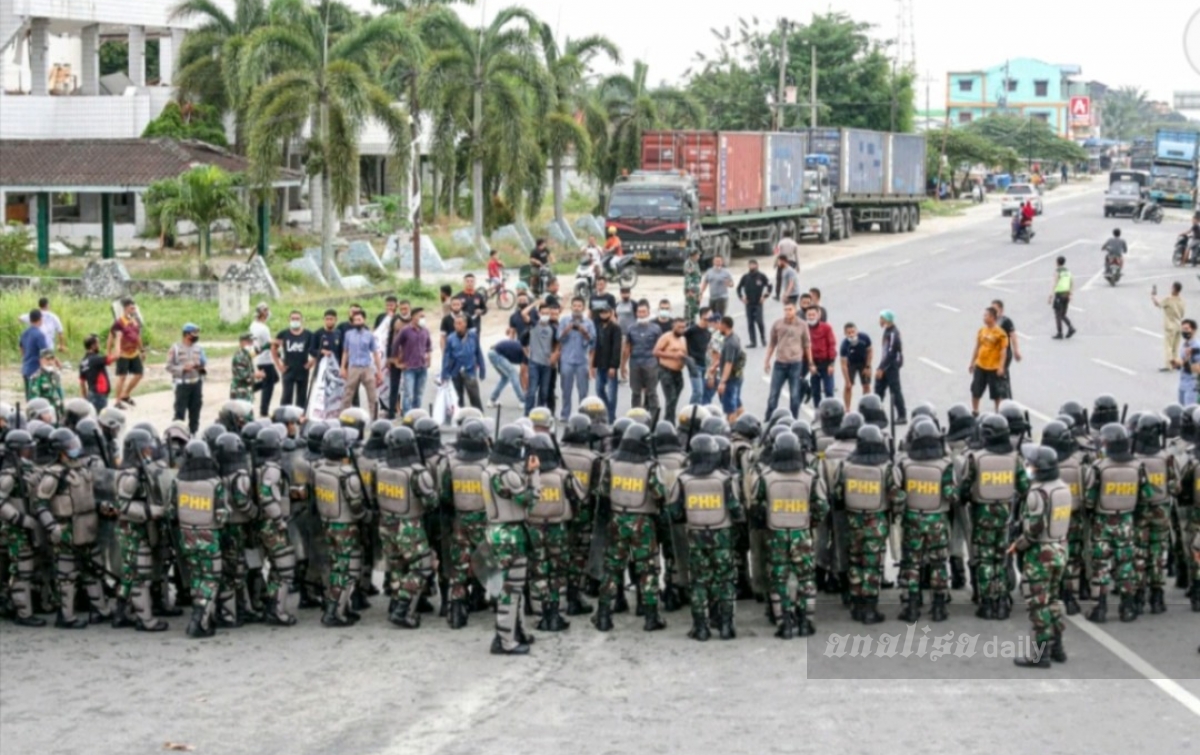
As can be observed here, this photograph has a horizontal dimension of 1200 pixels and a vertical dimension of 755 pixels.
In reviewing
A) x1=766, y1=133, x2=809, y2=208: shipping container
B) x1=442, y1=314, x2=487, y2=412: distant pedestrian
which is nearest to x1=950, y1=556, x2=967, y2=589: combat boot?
x1=442, y1=314, x2=487, y2=412: distant pedestrian

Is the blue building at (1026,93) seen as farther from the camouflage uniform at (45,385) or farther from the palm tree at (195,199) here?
the camouflage uniform at (45,385)

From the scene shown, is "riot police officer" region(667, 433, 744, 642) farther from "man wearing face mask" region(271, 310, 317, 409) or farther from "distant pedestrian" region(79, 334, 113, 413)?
"distant pedestrian" region(79, 334, 113, 413)

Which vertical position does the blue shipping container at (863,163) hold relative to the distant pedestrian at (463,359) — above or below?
above

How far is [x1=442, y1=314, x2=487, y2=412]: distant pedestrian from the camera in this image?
67.5 ft

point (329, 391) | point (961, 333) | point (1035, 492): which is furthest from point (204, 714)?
point (961, 333)

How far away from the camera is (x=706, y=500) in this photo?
1216cm

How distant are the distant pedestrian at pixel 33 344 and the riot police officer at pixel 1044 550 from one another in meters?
12.9

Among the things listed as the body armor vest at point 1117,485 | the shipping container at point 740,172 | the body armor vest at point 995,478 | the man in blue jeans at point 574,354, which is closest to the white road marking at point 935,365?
the man in blue jeans at point 574,354

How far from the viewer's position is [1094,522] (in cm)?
1276

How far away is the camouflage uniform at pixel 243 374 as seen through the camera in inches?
774

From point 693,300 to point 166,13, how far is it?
76.1 ft

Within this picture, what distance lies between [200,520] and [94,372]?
8.56 m

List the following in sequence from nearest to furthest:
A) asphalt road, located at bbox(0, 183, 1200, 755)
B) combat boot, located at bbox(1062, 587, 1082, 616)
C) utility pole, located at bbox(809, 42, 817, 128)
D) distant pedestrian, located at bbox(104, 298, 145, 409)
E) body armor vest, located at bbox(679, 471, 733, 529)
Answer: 1. asphalt road, located at bbox(0, 183, 1200, 755)
2. body armor vest, located at bbox(679, 471, 733, 529)
3. combat boot, located at bbox(1062, 587, 1082, 616)
4. distant pedestrian, located at bbox(104, 298, 145, 409)
5. utility pole, located at bbox(809, 42, 817, 128)

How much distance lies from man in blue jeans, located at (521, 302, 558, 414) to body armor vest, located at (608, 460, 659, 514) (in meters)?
8.64
